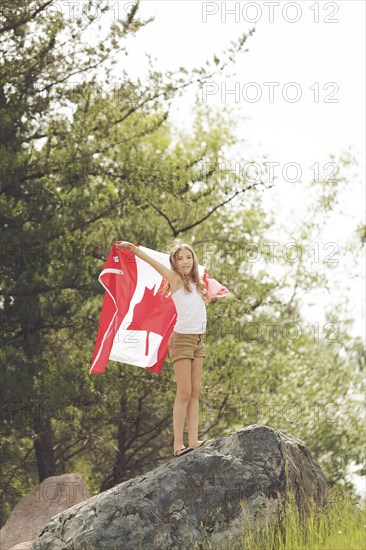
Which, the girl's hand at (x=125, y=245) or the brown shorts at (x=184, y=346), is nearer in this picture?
the brown shorts at (x=184, y=346)

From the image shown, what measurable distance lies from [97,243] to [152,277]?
4.95 metres

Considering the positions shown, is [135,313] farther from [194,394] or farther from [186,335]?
[194,394]

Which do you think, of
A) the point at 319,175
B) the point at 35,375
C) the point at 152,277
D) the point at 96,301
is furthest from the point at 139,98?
the point at 319,175

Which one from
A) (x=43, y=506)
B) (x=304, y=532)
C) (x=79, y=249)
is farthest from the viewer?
(x=79, y=249)

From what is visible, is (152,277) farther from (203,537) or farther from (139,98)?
(139,98)

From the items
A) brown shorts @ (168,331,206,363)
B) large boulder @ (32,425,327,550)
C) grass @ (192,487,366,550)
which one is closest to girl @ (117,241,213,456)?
brown shorts @ (168,331,206,363)

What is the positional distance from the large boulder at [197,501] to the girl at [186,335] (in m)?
Result: 0.41

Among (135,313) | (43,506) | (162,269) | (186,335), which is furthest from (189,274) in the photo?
Answer: (43,506)

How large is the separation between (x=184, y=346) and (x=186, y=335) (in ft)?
0.33

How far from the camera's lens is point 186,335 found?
25.1ft

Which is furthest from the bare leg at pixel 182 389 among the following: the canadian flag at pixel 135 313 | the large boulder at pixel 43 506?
the large boulder at pixel 43 506

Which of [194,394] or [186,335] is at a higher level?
[186,335]

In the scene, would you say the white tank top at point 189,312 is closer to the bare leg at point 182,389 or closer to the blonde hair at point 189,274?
the blonde hair at point 189,274

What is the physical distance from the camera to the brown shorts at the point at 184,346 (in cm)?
762
